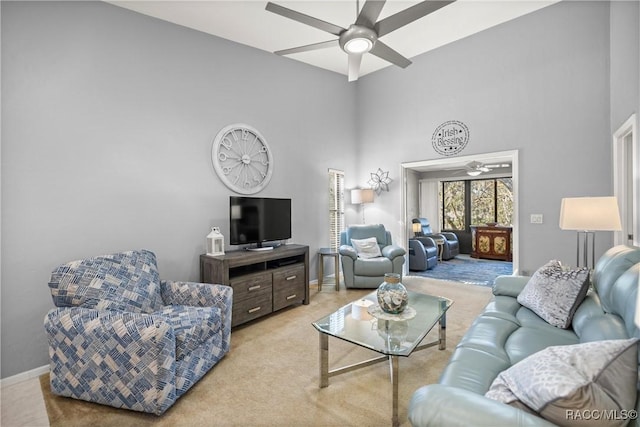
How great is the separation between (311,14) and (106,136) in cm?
258

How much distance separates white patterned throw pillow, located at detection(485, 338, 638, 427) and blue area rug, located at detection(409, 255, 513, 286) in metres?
4.13

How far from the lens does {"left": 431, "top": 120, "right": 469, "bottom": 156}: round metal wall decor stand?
435cm

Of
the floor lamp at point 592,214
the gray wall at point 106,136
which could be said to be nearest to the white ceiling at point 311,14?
the gray wall at point 106,136

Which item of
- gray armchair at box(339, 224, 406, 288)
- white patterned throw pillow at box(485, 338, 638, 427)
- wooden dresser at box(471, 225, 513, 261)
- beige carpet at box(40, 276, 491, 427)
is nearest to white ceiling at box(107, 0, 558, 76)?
gray armchair at box(339, 224, 406, 288)

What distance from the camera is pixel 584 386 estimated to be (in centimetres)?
86

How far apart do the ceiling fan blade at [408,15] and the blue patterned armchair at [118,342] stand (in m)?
2.56

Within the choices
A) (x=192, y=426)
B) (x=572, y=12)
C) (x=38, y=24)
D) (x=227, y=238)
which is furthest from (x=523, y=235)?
(x=38, y=24)

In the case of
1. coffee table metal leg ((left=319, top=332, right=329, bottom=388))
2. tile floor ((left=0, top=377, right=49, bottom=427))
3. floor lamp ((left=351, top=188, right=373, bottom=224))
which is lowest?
tile floor ((left=0, top=377, right=49, bottom=427))

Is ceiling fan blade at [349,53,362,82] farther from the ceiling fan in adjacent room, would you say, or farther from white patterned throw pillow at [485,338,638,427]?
the ceiling fan in adjacent room

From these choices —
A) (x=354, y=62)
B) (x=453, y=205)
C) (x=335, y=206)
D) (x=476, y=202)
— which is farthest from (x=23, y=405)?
(x=476, y=202)

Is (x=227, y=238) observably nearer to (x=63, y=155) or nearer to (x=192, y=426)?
(x=63, y=155)

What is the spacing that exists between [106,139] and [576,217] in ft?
14.1

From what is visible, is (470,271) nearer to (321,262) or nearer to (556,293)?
(321,262)

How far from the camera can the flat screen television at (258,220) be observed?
10.9 feet
